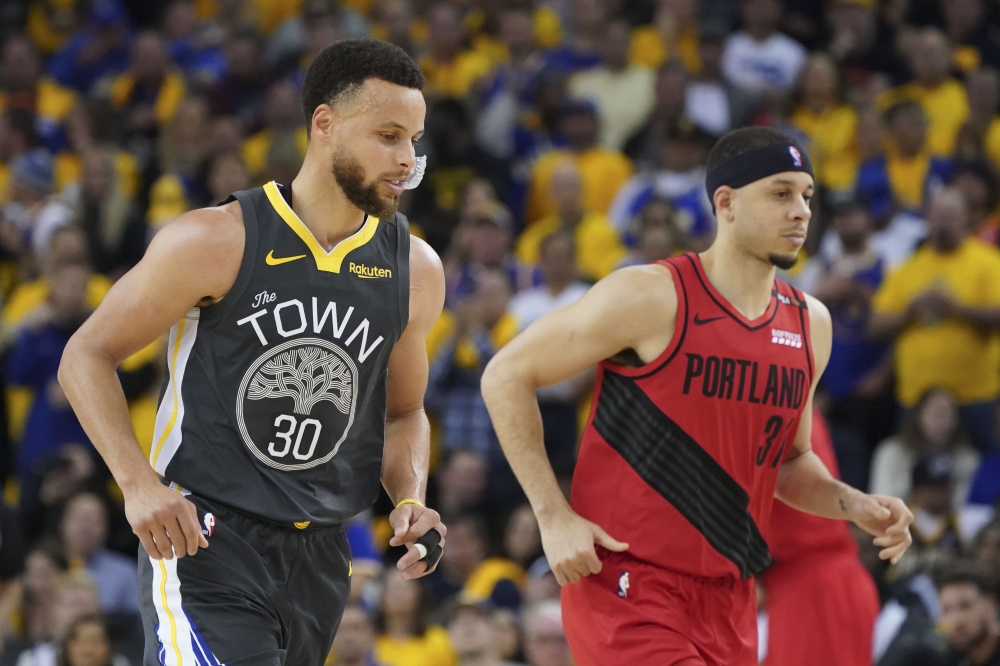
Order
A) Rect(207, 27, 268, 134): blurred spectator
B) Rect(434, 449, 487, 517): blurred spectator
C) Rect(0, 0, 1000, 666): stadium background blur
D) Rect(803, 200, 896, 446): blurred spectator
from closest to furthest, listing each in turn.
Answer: Rect(0, 0, 1000, 666): stadium background blur, Rect(434, 449, 487, 517): blurred spectator, Rect(803, 200, 896, 446): blurred spectator, Rect(207, 27, 268, 134): blurred spectator

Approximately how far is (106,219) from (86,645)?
17.3ft

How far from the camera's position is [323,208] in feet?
15.4

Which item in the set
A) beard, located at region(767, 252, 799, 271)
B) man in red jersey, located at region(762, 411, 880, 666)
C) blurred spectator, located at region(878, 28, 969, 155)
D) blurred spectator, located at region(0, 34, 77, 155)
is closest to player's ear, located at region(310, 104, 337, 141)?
beard, located at region(767, 252, 799, 271)

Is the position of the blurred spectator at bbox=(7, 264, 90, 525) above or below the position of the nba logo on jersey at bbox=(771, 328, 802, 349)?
above

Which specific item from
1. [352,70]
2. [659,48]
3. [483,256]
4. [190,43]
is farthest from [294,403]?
[190,43]

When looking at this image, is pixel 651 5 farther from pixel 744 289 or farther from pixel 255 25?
pixel 744 289

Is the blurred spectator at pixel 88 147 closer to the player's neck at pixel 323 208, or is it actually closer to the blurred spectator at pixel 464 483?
the blurred spectator at pixel 464 483

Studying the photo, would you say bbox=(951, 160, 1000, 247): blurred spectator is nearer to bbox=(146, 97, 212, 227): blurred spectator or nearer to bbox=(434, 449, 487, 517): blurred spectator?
bbox=(434, 449, 487, 517): blurred spectator

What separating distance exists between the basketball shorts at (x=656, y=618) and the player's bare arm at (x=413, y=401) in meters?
0.72

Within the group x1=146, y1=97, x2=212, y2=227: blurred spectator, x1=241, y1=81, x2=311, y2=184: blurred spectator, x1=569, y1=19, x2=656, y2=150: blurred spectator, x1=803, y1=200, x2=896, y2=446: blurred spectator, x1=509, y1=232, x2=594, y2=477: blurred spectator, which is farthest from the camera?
x1=569, y1=19, x2=656, y2=150: blurred spectator

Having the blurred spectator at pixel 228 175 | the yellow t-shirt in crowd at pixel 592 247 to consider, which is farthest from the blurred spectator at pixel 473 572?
the blurred spectator at pixel 228 175

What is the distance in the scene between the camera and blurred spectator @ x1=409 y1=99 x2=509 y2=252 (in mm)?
12938

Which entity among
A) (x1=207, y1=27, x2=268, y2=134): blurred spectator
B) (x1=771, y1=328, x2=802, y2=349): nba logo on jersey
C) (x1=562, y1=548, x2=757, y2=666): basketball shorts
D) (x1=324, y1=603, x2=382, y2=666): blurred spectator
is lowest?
(x1=324, y1=603, x2=382, y2=666): blurred spectator

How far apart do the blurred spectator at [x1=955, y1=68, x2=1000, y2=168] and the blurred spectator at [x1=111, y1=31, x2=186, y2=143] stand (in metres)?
7.46
